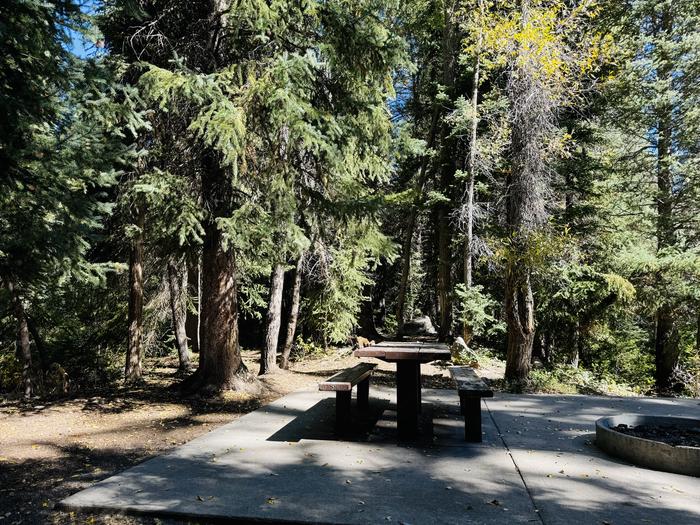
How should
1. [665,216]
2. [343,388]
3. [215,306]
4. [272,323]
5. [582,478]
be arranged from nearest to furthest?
1. [582,478]
2. [343,388]
3. [215,306]
4. [272,323]
5. [665,216]

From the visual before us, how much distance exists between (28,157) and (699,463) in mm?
7913

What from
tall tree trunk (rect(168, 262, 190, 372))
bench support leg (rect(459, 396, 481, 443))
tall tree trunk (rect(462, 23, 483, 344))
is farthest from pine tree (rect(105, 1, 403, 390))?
tall tree trunk (rect(462, 23, 483, 344))

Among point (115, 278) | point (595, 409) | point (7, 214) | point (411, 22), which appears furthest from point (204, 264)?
point (411, 22)

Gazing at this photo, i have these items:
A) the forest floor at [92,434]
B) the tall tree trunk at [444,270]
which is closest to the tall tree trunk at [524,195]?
the forest floor at [92,434]

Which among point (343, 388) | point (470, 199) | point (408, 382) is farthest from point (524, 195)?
point (343, 388)

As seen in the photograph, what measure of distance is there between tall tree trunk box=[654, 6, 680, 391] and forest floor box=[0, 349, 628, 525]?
6.61m

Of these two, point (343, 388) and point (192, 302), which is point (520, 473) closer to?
point (343, 388)

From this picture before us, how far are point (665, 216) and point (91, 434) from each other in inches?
520

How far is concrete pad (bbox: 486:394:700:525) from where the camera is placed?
373 cm

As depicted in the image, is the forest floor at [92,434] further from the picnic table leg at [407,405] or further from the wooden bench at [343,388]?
the picnic table leg at [407,405]

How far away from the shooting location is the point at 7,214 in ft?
24.2

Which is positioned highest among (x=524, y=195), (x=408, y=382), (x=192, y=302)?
(x=524, y=195)

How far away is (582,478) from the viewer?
4.56m

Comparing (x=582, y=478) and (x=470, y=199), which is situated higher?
(x=470, y=199)
